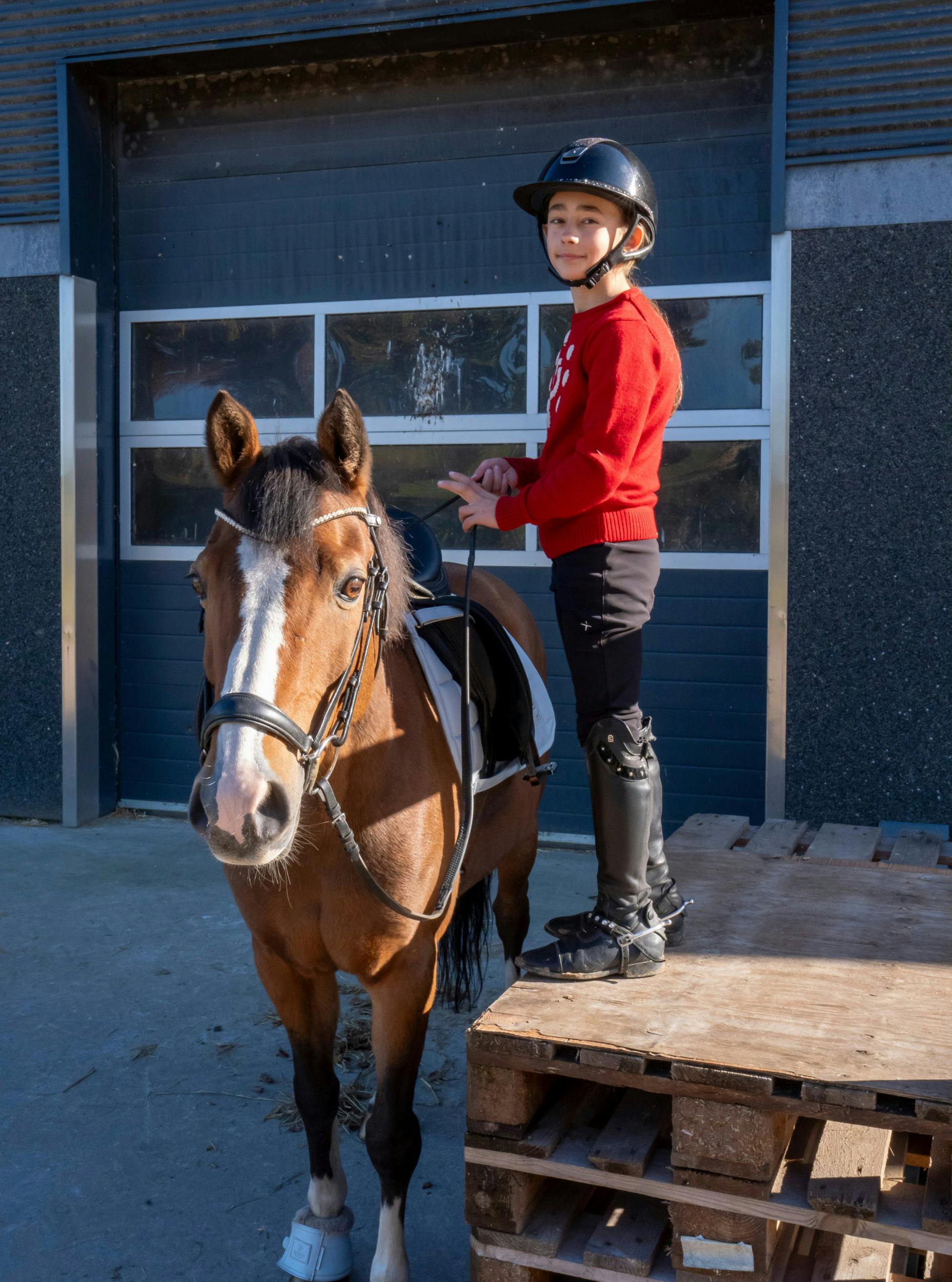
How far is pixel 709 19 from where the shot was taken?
5250 millimetres

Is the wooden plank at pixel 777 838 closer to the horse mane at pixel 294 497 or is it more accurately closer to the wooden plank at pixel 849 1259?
the wooden plank at pixel 849 1259

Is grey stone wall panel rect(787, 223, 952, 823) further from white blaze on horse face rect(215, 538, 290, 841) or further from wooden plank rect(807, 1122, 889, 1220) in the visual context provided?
white blaze on horse face rect(215, 538, 290, 841)

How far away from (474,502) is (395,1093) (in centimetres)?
132

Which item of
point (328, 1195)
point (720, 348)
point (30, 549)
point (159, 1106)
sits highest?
point (720, 348)

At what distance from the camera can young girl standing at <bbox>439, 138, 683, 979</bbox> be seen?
88.6 inches

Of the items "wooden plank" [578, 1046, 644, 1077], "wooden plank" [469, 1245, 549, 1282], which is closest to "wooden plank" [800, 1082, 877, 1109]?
"wooden plank" [578, 1046, 644, 1077]

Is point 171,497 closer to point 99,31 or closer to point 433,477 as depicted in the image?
point 433,477

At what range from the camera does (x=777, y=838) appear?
11.8 feet

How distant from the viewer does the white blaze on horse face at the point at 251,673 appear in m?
1.62

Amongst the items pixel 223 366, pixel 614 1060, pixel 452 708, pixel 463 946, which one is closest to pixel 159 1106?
pixel 463 946

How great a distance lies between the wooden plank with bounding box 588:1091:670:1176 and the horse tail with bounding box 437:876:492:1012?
1.12 metres

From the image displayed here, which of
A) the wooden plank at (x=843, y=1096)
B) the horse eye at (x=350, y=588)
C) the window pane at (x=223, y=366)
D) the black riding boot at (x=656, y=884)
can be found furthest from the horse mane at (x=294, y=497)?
the window pane at (x=223, y=366)

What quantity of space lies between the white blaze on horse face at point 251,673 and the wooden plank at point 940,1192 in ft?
4.13

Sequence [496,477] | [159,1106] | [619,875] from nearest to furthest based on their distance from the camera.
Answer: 1. [619,875]
2. [496,477]
3. [159,1106]
